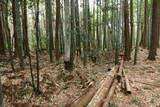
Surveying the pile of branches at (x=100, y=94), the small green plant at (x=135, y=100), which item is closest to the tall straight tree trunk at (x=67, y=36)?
the pile of branches at (x=100, y=94)

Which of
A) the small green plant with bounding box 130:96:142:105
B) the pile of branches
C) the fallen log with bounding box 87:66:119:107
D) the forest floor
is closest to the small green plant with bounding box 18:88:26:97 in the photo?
the forest floor

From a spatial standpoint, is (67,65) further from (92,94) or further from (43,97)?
(92,94)

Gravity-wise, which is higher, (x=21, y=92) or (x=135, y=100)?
(x=21, y=92)

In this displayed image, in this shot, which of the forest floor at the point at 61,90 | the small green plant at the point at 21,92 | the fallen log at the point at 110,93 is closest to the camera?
the fallen log at the point at 110,93

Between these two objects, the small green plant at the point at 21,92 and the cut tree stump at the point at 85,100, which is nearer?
the cut tree stump at the point at 85,100

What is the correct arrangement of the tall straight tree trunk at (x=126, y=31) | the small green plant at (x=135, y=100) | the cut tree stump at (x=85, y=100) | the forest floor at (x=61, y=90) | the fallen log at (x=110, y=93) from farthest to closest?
the tall straight tree trunk at (x=126, y=31) < the forest floor at (x=61, y=90) < the small green plant at (x=135, y=100) < the fallen log at (x=110, y=93) < the cut tree stump at (x=85, y=100)

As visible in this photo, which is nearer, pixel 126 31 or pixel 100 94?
pixel 100 94

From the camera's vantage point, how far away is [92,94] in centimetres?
449

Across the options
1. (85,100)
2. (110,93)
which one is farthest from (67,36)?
(85,100)

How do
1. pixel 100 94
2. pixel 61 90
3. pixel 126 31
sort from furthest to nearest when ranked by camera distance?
pixel 126 31
pixel 61 90
pixel 100 94

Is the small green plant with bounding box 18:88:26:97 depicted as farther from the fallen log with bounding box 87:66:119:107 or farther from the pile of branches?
the fallen log with bounding box 87:66:119:107

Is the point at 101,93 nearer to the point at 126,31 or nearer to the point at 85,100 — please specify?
the point at 85,100

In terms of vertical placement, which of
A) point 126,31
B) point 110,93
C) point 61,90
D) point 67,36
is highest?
point 126,31

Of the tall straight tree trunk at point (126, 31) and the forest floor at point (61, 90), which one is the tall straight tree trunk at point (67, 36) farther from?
the tall straight tree trunk at point (126, 31)
